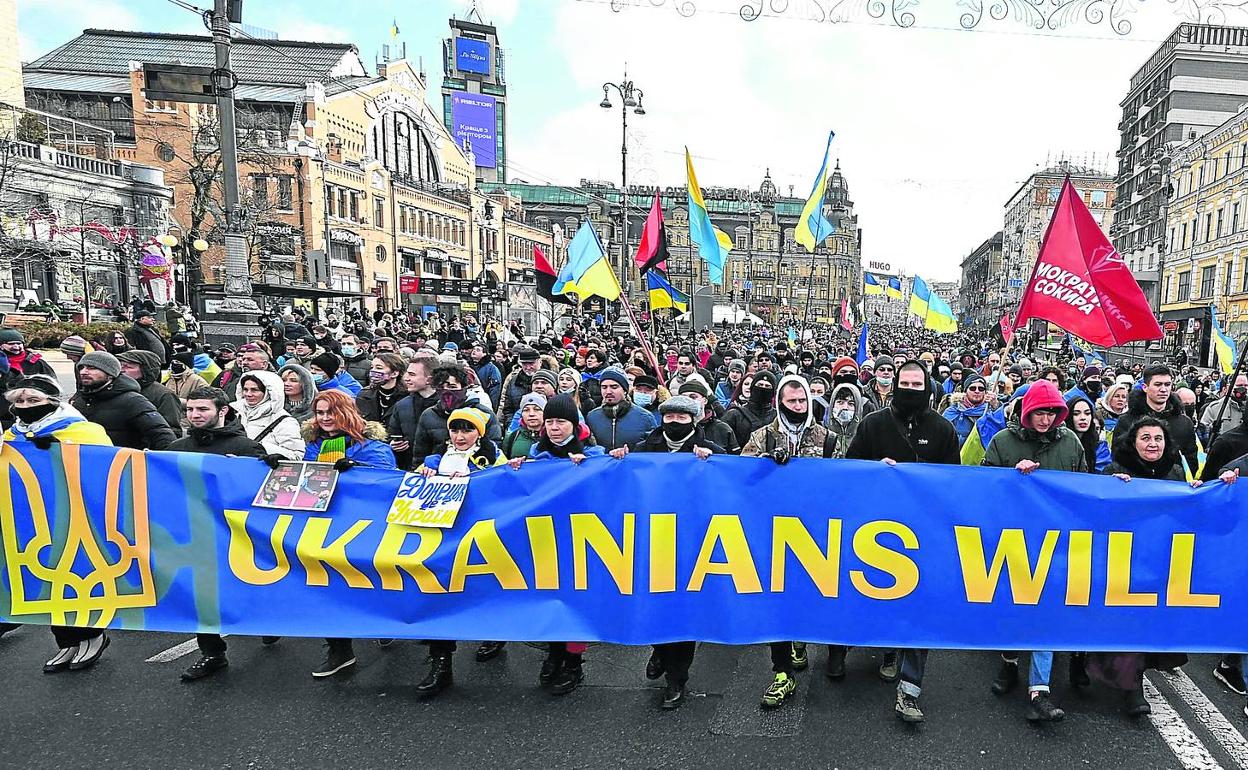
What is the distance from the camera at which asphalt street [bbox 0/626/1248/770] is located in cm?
340

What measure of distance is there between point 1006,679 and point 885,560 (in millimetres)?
955

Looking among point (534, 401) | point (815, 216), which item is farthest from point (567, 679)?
point (815, 216)

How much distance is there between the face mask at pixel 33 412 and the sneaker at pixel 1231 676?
22.1 feet

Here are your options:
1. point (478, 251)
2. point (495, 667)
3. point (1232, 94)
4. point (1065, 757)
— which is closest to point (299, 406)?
point (495, 667)

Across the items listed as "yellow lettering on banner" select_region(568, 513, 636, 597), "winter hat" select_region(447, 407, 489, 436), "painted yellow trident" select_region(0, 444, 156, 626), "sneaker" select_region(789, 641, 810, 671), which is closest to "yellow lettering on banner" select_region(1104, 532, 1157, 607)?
"sneaker" select_region(789, 641, 810, 671)

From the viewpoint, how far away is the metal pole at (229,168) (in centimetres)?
1117

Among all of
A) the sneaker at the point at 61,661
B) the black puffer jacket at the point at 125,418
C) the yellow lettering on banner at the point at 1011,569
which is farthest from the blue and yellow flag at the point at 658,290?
the sneaker at the point at 61,661

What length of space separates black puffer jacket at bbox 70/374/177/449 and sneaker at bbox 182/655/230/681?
1415 mm

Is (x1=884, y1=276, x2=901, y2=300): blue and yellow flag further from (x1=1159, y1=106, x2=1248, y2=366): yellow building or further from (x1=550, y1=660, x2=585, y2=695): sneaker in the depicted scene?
(x1=550, y1=660, x2=585, y2=695): sneaker

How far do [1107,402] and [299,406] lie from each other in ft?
24.6

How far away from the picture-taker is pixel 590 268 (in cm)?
958

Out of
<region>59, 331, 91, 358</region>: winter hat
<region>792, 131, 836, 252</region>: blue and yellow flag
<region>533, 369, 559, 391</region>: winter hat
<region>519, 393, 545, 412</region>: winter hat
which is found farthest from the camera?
<region>792, 131, 836, 252</region>: blue and yellow flag

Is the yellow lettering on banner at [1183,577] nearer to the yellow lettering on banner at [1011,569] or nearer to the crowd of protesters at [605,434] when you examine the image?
the crowd of protesters at [605,434]

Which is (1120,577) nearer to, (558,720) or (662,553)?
(662,553)
